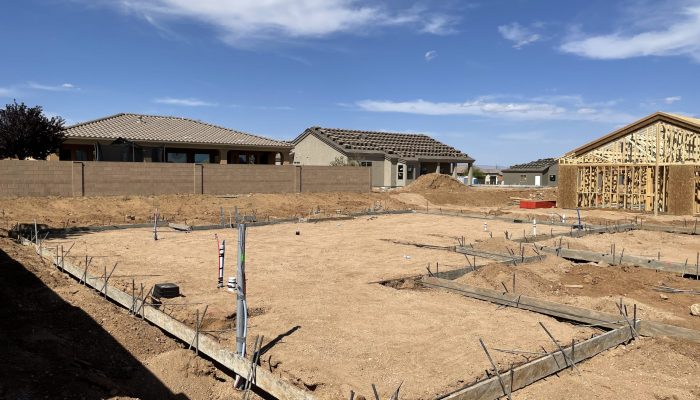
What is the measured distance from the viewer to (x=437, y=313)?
834cm

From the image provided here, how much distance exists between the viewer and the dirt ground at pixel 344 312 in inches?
236

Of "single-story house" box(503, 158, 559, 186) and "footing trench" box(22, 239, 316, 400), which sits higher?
"single-story house" box(503, 158, 559, 186)

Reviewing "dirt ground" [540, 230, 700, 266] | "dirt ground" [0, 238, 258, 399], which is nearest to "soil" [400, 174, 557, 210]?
"dirt ground" [540, 230, 700, 266]

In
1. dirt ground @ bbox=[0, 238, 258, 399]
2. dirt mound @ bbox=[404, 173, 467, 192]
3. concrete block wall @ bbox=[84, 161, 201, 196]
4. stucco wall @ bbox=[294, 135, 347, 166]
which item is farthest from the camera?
stucco wall @ bbox=[294, 135, 347, 166]

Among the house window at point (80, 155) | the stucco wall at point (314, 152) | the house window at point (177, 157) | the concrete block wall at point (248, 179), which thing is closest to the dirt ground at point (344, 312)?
the concrete block wall at point (248, 179)

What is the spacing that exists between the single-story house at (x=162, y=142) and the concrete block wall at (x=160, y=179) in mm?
5526

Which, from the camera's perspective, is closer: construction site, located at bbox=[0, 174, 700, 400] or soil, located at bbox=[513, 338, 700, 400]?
soil, located at bbox=[513, 338, 700, 400]

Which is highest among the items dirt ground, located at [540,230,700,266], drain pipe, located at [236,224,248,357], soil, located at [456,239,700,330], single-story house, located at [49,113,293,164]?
single-story house, located at [49,113,293,164]

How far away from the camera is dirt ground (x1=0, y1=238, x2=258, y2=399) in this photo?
16.7ft

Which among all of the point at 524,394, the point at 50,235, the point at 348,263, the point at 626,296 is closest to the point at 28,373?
the point at 524,394

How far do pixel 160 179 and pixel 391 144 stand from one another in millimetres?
28248

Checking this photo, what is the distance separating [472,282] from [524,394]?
4.93 metres

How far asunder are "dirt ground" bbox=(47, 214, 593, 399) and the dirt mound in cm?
2411

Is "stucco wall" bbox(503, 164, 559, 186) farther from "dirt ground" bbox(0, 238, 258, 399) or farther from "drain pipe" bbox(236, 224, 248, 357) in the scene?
"drain pipe" bbox(236, 224, 248, 357)
